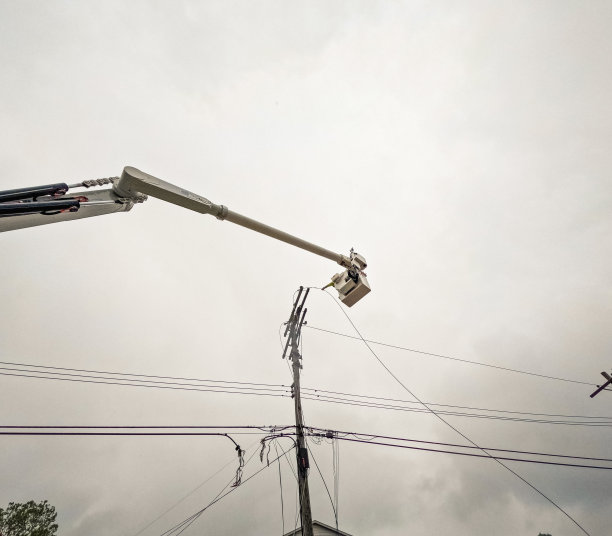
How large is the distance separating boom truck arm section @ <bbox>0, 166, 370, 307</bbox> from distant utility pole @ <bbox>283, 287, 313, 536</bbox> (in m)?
4.93

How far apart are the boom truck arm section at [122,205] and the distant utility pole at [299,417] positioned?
16.2ft

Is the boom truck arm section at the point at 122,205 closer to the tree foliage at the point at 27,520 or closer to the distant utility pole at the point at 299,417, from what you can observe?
the distant utility pole at the point at 299,417

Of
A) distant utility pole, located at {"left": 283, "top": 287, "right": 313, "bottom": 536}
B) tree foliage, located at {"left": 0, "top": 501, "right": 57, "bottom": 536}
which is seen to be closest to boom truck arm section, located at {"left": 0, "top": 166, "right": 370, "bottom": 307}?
distant utility pole, located at {"left": 283, "top": 287, "right": 313, "bottom": 536}

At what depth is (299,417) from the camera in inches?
381

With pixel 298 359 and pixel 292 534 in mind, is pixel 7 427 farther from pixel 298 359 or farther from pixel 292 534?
pixel 292 534

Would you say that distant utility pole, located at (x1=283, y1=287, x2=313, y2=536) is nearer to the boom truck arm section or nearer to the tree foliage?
the boom truck arm section

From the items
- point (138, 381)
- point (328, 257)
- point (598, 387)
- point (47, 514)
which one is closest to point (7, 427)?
point (138, 381)

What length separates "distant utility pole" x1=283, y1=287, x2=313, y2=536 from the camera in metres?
8.07

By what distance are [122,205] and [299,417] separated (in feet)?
27.2

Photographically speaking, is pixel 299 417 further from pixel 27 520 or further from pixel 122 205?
pixel 27 520

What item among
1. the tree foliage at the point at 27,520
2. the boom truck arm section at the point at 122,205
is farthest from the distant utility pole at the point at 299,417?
the tree foliage at the point at 27,520

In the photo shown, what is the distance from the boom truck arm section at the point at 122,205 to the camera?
3354 mm

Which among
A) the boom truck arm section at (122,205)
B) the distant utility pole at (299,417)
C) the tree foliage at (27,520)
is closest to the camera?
the boom truck arm section at (122,205)

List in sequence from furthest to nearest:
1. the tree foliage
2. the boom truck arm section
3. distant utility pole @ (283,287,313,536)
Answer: the tree foliage → distant utility pole @ (283,287,313,536) → the boom truck arm section
